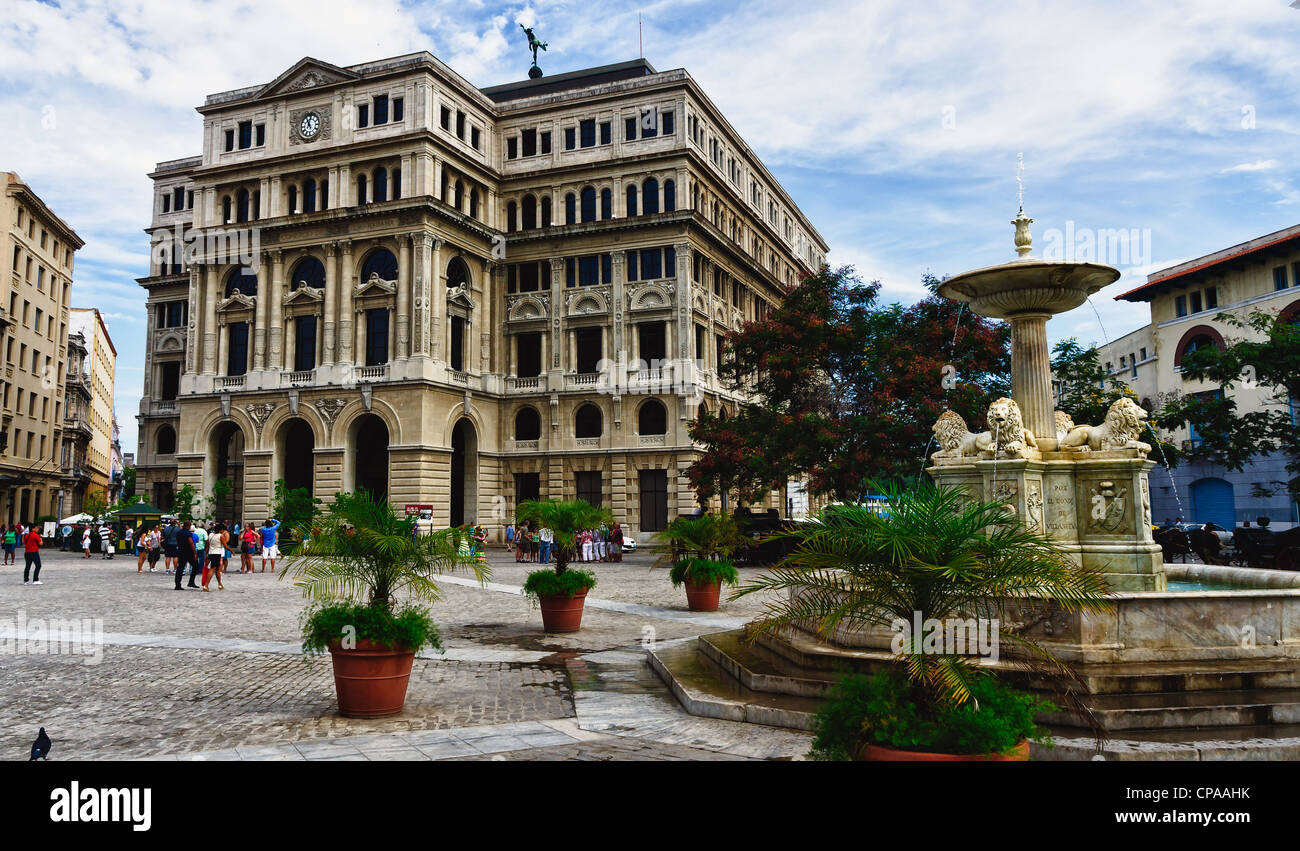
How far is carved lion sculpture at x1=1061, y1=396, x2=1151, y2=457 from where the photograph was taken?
1148cm

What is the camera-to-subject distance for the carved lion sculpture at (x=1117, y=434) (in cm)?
1148

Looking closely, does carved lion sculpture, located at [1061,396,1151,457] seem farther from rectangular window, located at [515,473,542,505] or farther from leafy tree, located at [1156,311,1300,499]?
rectangular window, located at [515,473,542,505]

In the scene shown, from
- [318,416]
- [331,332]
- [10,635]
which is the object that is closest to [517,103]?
[331,332]

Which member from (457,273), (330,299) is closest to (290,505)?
(330,299)

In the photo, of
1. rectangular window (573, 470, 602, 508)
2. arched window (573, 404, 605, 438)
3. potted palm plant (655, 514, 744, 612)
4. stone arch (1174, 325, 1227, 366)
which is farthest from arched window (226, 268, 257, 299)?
stone arch (1174, 325, 1227, 366)

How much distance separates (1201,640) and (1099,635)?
3.14 ft

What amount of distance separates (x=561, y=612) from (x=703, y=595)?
13.3 feet

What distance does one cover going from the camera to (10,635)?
45.5 feet

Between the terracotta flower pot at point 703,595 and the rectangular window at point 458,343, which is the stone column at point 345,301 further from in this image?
the terracotta flower pot at point 703,595

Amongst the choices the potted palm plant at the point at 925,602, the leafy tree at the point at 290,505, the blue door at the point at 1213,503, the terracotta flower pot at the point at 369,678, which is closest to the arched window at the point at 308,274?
the leafy tree at the point at 290,505

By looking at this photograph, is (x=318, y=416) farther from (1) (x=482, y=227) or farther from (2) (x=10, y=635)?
(2) (x=10, y=635)

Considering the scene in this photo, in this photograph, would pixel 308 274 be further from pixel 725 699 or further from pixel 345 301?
pixel 725 699

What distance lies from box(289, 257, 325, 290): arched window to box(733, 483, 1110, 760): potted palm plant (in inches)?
1775

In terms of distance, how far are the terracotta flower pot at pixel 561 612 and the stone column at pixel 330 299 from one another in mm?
33385
